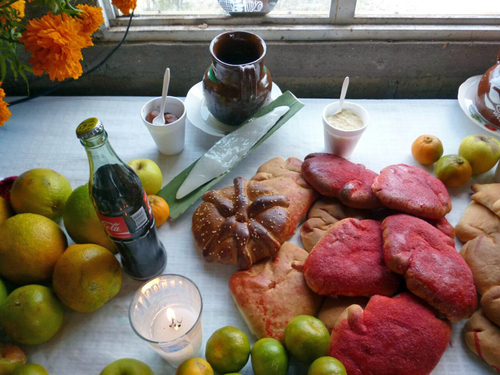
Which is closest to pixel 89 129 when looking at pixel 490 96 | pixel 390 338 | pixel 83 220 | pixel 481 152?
pixel 83 220

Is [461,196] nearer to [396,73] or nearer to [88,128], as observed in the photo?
[396,73]

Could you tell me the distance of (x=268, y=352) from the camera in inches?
26.6

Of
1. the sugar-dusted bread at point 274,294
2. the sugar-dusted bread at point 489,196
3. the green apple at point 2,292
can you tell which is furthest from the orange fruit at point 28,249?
the sugar-dusted bread at point 489,196

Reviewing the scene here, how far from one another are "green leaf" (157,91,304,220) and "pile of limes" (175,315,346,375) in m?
0.35

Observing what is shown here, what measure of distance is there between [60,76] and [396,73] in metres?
1.03

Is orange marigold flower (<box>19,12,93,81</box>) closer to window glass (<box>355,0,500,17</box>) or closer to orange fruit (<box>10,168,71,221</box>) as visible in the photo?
orange fruit (<box>10,168,71,221</box>)

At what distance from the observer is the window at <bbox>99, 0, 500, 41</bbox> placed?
1229 millimetres

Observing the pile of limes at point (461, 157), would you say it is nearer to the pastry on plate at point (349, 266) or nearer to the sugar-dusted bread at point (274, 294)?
the pastry on plate at point (349, 266)

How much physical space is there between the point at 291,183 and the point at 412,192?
0.27 m

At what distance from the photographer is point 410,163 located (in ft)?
3.51

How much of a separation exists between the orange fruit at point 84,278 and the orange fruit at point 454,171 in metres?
0.79

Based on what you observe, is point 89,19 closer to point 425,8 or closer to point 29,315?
point 29,315

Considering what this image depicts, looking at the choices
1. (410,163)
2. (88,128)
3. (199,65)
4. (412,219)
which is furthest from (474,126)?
(88,128)

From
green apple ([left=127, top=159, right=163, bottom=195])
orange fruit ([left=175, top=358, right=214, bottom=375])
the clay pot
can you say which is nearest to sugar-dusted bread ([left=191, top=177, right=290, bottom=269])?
green apple ([left=127, top=159, right=163, bottom=195])
